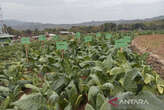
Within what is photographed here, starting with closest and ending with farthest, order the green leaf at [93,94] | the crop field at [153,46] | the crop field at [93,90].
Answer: the crop field at [93,90] < the green leaf at [93,94] < the crop field at [153,46]

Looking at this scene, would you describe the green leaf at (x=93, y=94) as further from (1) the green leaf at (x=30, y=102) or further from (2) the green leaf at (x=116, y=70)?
(1) the green leaf at (x=30, y=102)

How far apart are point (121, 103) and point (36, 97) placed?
1120mm

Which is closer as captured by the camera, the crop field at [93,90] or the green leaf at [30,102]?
the crop field at [93,90]

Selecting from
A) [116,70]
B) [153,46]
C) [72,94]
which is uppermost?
[116,70]

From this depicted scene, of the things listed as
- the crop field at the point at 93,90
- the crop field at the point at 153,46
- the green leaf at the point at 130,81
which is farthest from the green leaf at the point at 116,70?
the crop field at the point at 153,46

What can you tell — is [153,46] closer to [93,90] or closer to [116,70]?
[116,70]

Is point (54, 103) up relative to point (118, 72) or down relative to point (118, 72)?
down

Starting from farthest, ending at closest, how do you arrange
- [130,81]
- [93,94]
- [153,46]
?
1. [153,46]
2. [93,94]
3. [130,81]

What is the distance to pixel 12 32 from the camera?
91.8 feet

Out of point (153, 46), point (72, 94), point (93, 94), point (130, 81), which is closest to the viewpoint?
point (130, 81)

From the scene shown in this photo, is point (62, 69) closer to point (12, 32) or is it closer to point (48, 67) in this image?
point (48, 67)

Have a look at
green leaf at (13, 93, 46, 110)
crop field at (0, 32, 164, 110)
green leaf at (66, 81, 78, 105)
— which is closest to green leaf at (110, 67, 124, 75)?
crop field at (0, 32, 164, 110)

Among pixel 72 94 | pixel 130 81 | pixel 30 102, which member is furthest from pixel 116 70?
pixel 30 102

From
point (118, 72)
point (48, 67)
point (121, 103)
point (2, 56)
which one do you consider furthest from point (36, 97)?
point (2, 56)
